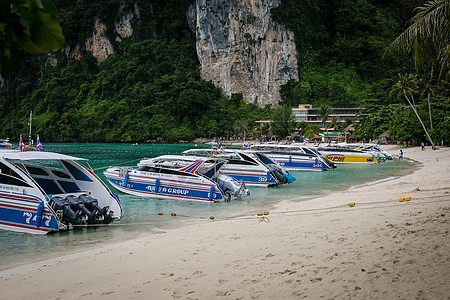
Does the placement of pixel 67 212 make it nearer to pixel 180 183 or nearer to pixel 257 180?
pixel 180 183

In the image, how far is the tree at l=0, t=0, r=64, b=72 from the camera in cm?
142

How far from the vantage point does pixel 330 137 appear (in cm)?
8962

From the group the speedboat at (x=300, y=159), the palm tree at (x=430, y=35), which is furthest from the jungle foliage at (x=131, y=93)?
the palm tree at (x=430, y=35)

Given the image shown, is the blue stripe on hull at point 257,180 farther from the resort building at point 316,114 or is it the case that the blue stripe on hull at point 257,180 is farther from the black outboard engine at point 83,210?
the resort building at point 316,114

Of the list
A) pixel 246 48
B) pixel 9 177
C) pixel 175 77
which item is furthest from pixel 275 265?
pixel 246 48

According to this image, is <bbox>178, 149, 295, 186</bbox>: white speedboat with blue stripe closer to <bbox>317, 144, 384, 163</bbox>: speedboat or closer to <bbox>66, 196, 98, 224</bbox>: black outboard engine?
<bbox>66, 196, 98, 224</bbox>: black outboard engine

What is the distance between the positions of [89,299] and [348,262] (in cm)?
389

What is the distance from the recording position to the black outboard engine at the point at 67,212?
440 inches

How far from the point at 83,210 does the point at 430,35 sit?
1068cm

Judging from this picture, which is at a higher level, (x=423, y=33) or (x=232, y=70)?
(x=232, y=70)

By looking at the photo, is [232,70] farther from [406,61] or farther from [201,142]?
[406,61]

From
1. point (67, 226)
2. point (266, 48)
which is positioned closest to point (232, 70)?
point (266, 48)

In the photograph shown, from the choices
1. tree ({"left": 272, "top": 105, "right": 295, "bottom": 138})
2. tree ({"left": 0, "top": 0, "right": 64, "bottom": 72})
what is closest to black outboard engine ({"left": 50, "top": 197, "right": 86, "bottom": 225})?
tree ({"left": 0, "top": 0, "right": 64, "bottom": 72})

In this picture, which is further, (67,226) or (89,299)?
(67,226)
